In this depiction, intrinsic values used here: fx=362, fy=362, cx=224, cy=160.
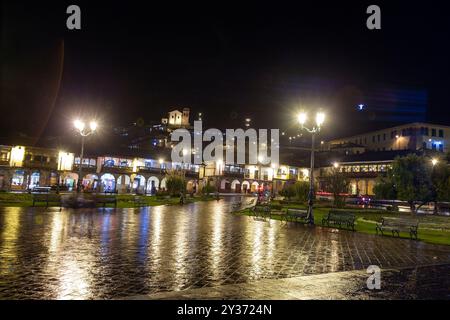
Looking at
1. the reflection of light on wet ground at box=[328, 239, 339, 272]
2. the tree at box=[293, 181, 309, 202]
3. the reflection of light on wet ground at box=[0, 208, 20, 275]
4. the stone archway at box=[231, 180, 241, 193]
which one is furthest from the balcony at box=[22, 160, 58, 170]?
the reflection of light on wet ground at box=[328, 239, 339, 272]

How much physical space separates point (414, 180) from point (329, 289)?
25.6 m

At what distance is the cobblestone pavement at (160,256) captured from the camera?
677 centimetres

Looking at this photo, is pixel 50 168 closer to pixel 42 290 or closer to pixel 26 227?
pixel 26 227

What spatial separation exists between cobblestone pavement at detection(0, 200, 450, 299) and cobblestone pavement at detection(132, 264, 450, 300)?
1.59ft

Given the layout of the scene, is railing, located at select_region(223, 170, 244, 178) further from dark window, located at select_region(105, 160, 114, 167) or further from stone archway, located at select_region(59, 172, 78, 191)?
stone archway, located at select_region(59, 172, 78, 191)

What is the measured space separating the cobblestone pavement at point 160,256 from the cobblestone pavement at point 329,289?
1.59 ft

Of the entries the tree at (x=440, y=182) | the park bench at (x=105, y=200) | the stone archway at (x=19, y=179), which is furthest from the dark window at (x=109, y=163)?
the tree at (x=440, y=182)

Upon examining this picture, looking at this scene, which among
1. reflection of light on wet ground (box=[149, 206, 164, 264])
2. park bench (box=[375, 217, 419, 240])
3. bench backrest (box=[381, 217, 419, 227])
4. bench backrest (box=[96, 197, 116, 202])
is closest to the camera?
reflection of light on wet ground (box=[149, 206, 164, 264])

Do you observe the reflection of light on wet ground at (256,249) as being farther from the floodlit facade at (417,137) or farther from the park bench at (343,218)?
the floodlit facade at (417,137)

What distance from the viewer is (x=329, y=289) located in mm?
6871

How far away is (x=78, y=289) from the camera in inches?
249

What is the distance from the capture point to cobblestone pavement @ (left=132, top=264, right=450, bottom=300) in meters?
6.21
